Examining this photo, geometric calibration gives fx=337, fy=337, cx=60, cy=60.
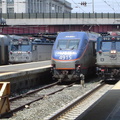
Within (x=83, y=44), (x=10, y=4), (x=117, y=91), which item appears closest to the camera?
(x=117, y=91)

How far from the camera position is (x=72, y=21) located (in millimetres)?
55906

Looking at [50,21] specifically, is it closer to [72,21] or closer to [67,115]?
[72,21]

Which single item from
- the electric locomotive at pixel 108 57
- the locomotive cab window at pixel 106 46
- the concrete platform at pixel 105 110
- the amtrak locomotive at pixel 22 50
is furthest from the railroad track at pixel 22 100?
the amtrak locomotive at pixel 22 50

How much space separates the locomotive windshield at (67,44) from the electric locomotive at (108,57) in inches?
55.1

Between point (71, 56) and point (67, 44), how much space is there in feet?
3.95

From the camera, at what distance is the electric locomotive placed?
2011 centimetres

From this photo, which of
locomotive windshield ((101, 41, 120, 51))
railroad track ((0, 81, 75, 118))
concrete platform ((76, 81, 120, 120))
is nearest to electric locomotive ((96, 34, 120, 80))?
locomotive windshield ((101, 41, 120, 51))

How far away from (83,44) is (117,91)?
25.4ft

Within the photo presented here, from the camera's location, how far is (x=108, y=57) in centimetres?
2020

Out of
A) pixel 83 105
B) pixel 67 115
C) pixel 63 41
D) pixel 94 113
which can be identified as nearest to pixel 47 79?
pixel 63 41

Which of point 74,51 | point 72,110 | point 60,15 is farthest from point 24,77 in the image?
point 60,15

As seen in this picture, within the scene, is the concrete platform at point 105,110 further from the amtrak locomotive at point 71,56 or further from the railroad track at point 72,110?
the amtrak locomotive at point 71,56

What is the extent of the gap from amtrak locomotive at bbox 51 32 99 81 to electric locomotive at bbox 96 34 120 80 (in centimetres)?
99

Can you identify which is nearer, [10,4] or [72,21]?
[72,21]
